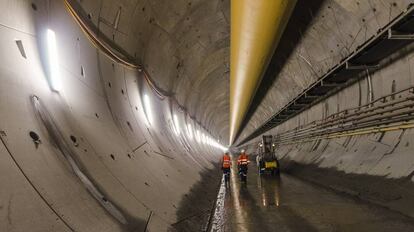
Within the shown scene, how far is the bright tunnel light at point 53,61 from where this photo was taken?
3645 millimetres

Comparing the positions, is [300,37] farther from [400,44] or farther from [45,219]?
[45,219]

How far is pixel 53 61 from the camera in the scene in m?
3.71

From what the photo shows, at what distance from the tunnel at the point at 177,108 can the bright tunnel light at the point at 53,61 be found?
0.06 ft

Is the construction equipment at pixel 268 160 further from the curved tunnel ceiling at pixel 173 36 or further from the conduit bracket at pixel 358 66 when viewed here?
the conduit bracket at pixel 358 66

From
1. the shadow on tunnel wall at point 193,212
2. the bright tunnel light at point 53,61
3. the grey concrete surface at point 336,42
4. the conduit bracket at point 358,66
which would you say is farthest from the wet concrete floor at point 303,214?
the bright tunnel light at point 53,61

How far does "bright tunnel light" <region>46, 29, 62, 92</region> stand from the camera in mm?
3645

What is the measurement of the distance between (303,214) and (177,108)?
6.16 meters

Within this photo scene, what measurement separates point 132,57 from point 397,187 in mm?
4985

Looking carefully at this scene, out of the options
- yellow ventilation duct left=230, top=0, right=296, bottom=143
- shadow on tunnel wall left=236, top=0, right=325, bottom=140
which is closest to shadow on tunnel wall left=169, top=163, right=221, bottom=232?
yellow ventilation duct left=230, top=0, right=296, bottom=143

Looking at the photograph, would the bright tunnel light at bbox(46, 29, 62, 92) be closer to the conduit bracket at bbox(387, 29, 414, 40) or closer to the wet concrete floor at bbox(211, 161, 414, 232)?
the wet concrete floor at bbox(211, 161, 414, 232)

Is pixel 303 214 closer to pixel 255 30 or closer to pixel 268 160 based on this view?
pixel 255 30

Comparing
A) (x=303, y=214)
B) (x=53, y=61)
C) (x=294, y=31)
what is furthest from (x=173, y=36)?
(x=53, y=61)

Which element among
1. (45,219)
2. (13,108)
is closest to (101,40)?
(13,108)

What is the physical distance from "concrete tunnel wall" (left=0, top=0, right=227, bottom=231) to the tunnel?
0.05ft
